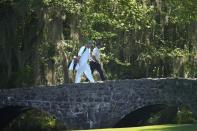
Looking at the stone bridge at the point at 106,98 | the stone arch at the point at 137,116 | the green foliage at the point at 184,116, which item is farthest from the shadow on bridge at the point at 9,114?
the green foliage at the point at 184,116

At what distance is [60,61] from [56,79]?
5.17 ft

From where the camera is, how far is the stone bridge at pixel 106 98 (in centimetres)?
2137

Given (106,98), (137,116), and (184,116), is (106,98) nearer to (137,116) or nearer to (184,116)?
(137,116)

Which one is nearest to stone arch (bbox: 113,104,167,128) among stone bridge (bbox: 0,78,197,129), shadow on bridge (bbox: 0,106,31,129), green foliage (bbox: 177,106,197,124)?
stone bridge (bbox: 0,78,197,129)

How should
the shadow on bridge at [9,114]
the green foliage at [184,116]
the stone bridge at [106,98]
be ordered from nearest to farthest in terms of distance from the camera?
the stone bridge at [106,98], the shadow on bridge at [9,114], the green foliage at [184,116]

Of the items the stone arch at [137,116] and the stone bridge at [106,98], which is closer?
the stone bridge at [106,98]

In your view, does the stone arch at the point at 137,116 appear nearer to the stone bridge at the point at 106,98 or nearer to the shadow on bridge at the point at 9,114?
the stone bridge at the point at 106,98

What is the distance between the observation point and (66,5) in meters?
27.4

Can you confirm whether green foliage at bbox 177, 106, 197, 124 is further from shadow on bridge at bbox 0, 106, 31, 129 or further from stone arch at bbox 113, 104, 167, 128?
shadow on bridge at bbox 0, 106, 31, 129

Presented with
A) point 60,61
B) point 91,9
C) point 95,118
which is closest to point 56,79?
point 60,61

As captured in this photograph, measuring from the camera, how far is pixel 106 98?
2241cm

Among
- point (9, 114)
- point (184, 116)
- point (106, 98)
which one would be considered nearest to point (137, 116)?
point (106, 98)

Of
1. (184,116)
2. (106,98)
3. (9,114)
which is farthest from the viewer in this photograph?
(184,116)

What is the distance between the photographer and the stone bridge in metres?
21.4
